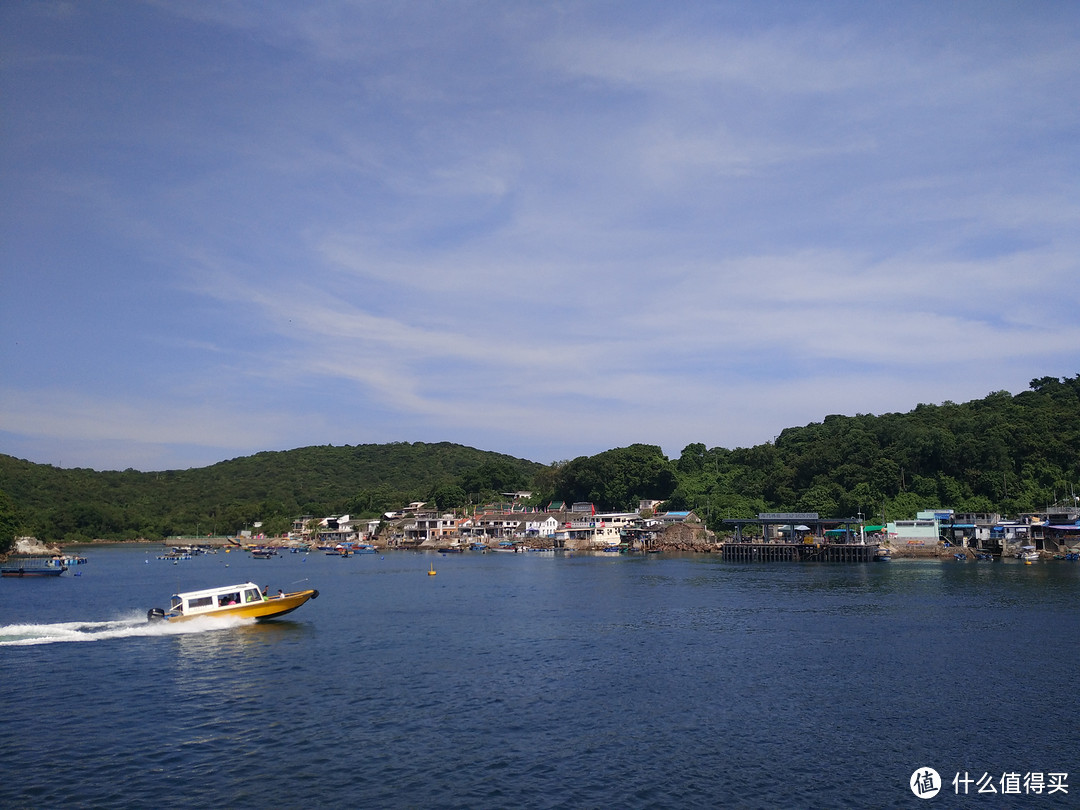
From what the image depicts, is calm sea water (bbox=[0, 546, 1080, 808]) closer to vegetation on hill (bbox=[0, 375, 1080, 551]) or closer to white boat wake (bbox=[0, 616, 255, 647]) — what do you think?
white boat wake (bbox=[0, 616, 255, 647])

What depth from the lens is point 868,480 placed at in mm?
101125

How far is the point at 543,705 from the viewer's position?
22703 millimetres

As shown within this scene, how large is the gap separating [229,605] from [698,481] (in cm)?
10872

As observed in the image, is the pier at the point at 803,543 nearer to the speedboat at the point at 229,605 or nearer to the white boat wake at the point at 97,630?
the speedboat at the point at 229,605

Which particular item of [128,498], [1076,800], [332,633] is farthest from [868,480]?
[128,498]

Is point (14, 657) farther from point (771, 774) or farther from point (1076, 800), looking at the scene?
point (1076, 800)

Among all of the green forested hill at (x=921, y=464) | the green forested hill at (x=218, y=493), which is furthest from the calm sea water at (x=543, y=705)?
the green forested hill at (x=218, y=493)

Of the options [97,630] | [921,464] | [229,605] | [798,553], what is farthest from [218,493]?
[229,605]

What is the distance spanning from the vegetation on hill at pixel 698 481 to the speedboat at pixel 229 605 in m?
75.0

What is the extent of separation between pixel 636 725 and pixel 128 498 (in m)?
160

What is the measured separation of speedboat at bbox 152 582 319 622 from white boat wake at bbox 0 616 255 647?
0.33 m

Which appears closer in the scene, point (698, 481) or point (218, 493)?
point (698, 481)
